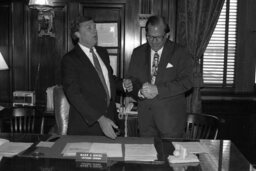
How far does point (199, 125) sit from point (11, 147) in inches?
57.4

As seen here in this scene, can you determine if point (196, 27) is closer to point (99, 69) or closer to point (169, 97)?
point (169, 97)

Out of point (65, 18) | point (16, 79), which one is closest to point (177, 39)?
point (65, 18)

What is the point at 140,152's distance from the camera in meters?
2.16

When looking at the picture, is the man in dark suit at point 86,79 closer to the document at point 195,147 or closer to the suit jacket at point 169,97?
the suit jacket at point 169,97

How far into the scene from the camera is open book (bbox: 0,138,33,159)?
7.01 feet

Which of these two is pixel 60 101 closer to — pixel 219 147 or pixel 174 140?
pixel 174 140

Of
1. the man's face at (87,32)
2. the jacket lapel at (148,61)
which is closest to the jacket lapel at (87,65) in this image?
the man's face at (87,32)

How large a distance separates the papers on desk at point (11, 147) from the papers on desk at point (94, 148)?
10.2 inches

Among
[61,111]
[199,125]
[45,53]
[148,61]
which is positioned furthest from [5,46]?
[199,125]

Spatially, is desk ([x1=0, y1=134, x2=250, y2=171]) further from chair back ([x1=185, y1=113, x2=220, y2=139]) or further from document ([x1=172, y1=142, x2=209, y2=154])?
chair back ([x1=185, y1=113, x2=220, y2=139])

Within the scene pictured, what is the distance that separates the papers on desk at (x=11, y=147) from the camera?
7.01ft

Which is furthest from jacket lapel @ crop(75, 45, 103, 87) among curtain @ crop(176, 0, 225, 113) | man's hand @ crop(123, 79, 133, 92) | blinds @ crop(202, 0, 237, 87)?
blinds @ crop(202, 0, 237, 87)

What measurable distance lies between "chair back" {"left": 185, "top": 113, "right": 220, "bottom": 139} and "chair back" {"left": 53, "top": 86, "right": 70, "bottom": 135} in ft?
3.40

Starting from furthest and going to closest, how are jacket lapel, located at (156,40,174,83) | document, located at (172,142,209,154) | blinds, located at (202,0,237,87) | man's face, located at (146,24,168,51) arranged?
blinds, located at (202,0,237,87)
jacket lapel, located at (156,40,174,83)
man's face, located at (146,24,168,51)
document, located at (172,142,209,154)
